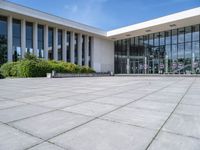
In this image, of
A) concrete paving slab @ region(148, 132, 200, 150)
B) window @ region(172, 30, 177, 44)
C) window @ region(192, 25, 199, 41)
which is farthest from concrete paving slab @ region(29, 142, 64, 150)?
window @ region(172, 30, 177, 44)

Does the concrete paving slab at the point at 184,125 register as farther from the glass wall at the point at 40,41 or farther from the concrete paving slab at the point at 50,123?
the glass wall at the point at 40,41

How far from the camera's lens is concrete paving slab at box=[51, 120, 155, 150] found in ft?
7.62

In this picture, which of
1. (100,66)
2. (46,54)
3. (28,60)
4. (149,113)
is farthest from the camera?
(100,66)

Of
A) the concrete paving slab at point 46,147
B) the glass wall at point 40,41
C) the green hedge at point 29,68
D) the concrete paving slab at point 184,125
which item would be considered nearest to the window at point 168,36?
the green hedge at point 29,68

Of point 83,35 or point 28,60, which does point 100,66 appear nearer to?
point 83,35

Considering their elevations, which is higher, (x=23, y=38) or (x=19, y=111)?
(x=23, y=38)

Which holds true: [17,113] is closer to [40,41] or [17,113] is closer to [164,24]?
[40,41]

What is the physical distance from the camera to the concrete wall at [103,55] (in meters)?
37.7

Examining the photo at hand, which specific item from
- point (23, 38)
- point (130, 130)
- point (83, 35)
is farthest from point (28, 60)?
point (130, 130)

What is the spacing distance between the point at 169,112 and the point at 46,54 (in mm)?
27675

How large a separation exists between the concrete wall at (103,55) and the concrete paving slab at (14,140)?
113 ft

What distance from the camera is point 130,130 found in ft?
9.47

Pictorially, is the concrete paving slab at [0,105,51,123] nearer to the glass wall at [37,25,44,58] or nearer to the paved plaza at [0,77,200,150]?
the paved plaza at [0,77,200,150]

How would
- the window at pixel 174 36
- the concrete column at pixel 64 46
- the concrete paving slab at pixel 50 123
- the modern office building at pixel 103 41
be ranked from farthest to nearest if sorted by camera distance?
the concrete column at pixel 64 46
the window at pixel 174 36
the modern office building at pixel 103 41
the concrete paving slab at pixel 50 123
